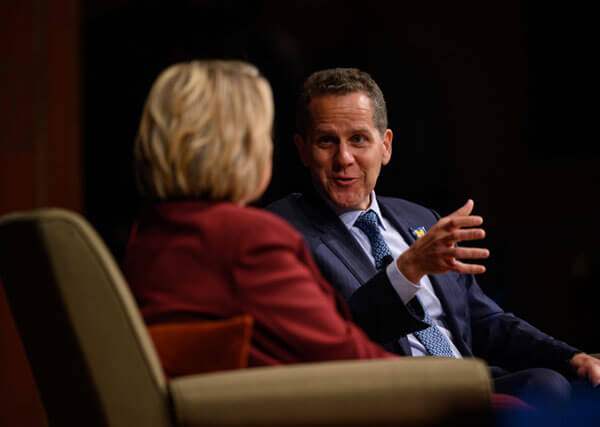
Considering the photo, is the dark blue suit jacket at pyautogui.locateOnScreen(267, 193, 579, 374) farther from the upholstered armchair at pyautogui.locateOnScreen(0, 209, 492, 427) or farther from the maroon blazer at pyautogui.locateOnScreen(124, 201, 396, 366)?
the upholstered armchair at pyautogui.locateOnScreen(0, 209, 492, 427)

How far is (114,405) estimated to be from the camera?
1.18 m

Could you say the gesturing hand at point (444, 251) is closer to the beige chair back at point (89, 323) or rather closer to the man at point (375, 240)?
the man at point (375, 240)

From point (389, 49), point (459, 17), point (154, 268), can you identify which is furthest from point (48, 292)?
point (459, 17)

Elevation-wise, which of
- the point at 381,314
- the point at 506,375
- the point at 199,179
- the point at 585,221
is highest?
the point at 199,179

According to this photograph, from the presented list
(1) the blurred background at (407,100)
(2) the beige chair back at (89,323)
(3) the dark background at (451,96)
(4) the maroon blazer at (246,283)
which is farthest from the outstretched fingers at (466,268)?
(3) the dark background at (451,96)

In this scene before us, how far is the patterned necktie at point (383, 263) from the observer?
1856mm

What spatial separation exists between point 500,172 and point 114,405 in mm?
3759

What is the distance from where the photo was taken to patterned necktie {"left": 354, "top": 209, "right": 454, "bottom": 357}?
186 centimetres

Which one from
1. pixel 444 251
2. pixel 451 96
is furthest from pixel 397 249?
pixel 451 96

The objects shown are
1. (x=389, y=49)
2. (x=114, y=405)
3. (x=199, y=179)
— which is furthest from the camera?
(x=389, y=49)

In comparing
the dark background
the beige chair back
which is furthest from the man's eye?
the dark background

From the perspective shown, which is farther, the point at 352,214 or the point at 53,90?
the point at 53,90

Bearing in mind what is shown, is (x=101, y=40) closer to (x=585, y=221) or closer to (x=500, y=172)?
(x=500, y=172)

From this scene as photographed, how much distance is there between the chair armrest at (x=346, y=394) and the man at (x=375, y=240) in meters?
0.54
